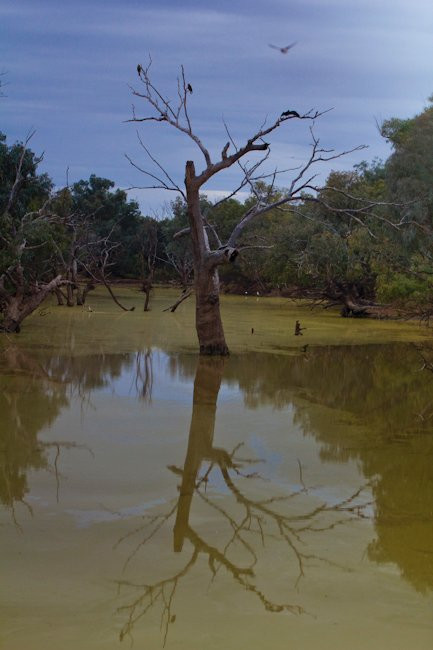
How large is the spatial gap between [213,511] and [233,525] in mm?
341

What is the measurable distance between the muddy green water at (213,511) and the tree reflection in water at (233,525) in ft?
0.06

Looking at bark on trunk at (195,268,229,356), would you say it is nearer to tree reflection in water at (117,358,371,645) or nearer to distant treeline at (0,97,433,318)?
distant treeline at (0,97,433,318)

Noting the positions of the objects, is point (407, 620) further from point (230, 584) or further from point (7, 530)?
point (7, 530)

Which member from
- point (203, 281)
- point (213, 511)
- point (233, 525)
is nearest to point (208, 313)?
point (203, 281)

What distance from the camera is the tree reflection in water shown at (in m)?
4.27

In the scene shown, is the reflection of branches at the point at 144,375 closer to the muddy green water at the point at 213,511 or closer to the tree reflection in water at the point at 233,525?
the muddy green water at the point at 213,511

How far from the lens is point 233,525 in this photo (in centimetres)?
547

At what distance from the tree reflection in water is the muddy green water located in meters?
0.02

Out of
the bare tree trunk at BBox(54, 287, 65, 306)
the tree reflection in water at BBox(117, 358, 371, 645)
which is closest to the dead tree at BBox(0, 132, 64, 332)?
the tree reflection in water at BBox(117, 358, 371, 645)

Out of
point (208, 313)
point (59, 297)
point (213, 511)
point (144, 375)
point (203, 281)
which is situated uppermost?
point (203, 281)

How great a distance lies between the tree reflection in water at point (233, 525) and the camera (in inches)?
168

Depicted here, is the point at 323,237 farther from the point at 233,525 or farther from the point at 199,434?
the point at 233,525

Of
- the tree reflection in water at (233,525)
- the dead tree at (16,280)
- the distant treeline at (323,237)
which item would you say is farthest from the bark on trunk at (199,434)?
the dead tree at (16,280)

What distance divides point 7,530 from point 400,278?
2086 centimetres
